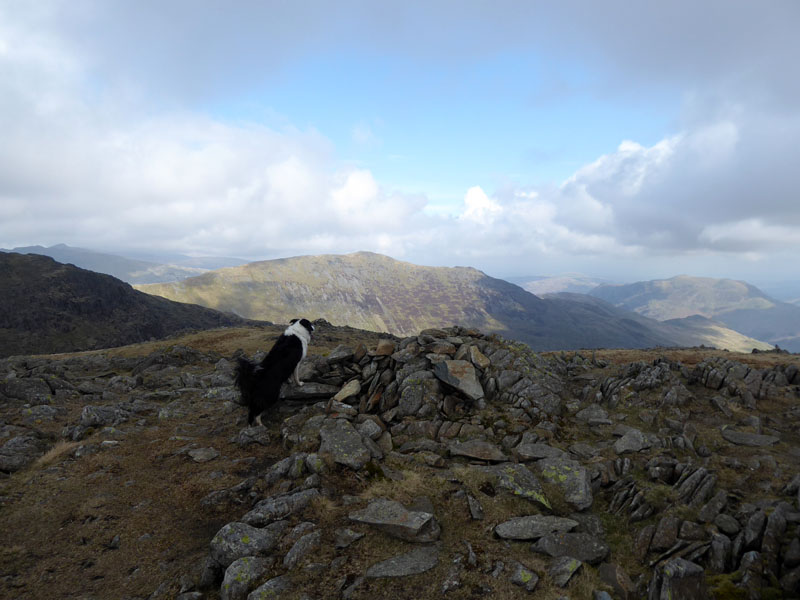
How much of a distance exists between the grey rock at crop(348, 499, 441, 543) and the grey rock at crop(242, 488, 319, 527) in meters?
1.39

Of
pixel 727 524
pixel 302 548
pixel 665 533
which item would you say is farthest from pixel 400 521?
pixel 727 524

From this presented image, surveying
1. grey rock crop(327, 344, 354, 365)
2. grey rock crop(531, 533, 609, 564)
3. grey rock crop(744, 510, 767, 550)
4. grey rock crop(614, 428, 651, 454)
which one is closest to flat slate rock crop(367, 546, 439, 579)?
grey rock crop(531, 533, 609, 564)

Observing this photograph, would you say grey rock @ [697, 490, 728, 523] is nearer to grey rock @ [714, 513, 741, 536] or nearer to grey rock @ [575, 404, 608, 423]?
grey rock @ [714, 513, 741, 536]

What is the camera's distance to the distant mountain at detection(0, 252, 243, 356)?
12631cm

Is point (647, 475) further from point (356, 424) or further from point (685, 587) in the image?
point (356, 424)

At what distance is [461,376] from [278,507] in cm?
879

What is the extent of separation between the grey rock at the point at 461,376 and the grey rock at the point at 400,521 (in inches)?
255

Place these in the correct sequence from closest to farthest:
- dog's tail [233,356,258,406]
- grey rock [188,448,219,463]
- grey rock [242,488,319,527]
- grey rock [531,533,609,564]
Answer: grey rock [531,533,609,564] → grey rock [242,488,319,527] → grey rock [188,448,219,463] → dog's tail [233,356,258,406]

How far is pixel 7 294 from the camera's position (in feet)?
454

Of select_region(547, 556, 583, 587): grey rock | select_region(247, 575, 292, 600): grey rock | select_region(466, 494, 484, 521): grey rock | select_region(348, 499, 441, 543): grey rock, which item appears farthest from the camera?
select_region(466, 494, 484, 521): grey rock

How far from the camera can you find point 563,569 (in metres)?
7.41

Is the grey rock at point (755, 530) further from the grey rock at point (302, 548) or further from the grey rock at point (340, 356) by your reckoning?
the grey rock at point (340, 356)

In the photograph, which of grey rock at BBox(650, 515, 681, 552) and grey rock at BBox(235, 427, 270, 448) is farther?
grey rock at BBox(235, 427, 270, 448)

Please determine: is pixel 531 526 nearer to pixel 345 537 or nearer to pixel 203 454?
pixel 345 537
